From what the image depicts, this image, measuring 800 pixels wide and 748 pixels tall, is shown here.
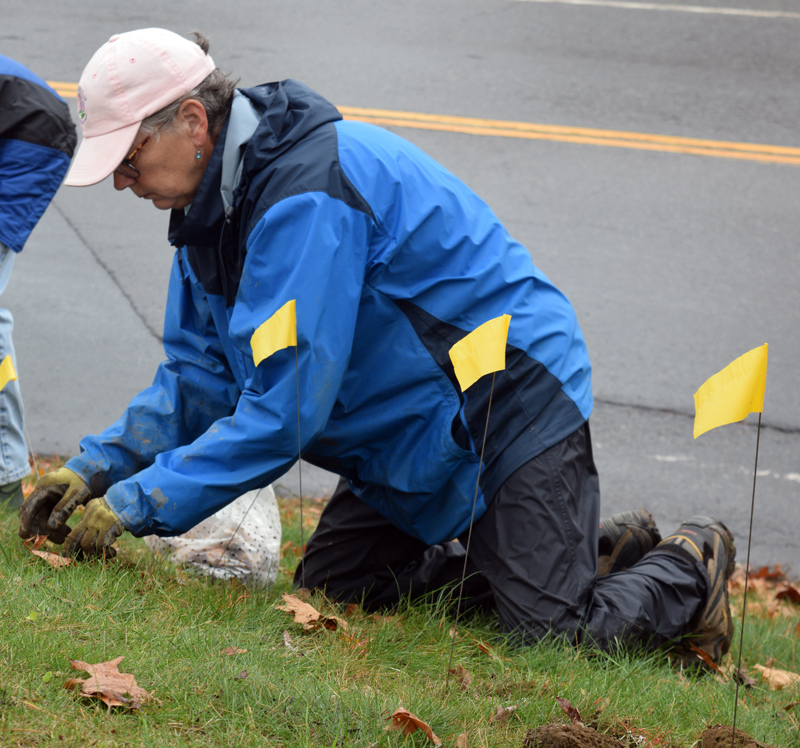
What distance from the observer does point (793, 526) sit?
4879 mm

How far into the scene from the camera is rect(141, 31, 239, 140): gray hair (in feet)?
8.63

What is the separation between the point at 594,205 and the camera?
7.80 metres

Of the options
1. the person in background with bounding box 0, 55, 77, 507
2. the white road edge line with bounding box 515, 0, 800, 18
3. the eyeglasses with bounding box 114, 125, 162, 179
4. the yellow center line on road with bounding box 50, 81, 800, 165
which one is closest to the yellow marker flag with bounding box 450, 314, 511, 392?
the eyeglasses with bounding box 114, 125, 162, 179

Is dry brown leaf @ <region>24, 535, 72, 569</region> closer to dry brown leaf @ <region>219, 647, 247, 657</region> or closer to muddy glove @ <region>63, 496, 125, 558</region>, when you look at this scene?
muddy glove @ <region>63, 496, 125, 558</region>

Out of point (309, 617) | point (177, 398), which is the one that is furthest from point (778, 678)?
point (177, 398)

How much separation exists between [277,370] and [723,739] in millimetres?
1495

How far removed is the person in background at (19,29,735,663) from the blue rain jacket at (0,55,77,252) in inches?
44.4

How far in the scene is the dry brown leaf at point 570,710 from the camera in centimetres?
232

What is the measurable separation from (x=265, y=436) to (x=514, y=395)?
0.82 meters

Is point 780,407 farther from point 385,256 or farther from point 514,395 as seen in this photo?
point 385,256

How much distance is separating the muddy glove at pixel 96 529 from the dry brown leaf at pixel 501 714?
1.17m

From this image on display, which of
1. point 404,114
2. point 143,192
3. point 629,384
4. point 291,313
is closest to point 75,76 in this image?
point 404,114

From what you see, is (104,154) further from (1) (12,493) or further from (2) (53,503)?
(1) (12,493)

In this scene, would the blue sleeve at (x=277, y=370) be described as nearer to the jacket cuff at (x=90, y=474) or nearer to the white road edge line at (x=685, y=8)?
the jacket cuff at (x=90, y=474)
